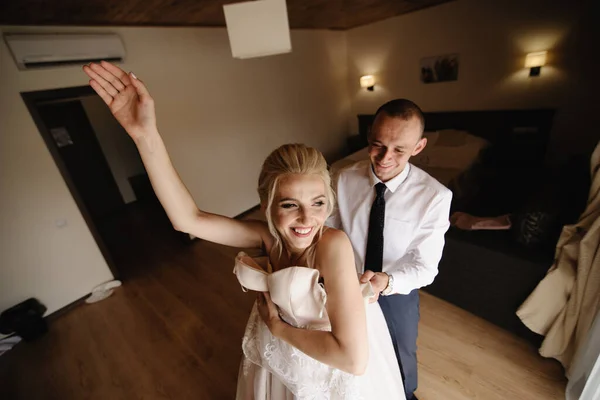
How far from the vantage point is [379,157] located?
45.8 inches

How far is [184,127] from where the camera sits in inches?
138

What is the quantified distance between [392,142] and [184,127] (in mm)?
3193

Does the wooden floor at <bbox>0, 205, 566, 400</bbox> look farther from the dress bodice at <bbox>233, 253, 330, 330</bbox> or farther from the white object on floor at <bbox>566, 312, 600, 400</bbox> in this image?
the dress bodice at <bbox>233, 253, 330, 330</bbox>

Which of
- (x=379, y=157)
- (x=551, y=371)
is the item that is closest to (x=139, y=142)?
(x=379, y=157)

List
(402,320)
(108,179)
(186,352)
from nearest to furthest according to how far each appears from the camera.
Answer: (402,320) → (186,352) → (108,179)

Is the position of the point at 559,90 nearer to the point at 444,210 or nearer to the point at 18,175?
the point at 444,210

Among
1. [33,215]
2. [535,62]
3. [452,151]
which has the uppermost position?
[535,62]

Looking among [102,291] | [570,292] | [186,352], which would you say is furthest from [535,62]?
[102,291]

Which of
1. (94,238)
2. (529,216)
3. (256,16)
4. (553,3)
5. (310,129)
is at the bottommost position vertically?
(94,238)

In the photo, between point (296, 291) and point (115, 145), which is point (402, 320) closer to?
point (296, 291)

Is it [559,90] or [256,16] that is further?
[559,90]

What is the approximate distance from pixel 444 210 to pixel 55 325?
12.6 feet

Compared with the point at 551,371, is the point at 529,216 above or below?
above

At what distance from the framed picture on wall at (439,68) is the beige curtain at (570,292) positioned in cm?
353
